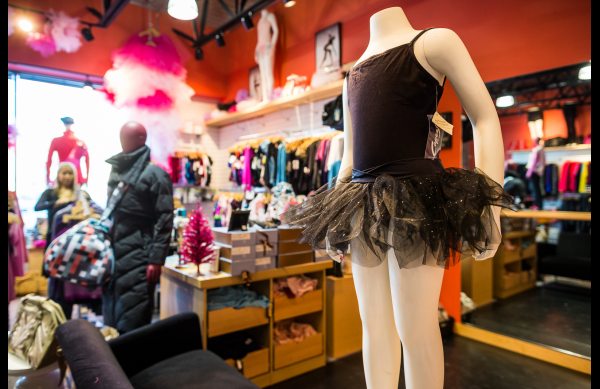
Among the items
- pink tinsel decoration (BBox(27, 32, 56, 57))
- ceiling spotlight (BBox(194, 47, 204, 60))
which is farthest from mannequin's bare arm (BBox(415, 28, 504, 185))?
pink tinsel decoration (BBox(27, 32, 56, 57))

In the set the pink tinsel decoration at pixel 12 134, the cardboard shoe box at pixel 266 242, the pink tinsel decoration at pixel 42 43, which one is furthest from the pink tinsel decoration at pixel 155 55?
the cardboard shoe box at pixel 266 242

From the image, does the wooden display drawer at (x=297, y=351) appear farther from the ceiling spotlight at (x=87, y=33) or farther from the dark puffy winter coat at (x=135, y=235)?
the ceiling spotlight at (x=87, y=33)

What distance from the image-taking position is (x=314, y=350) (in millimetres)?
2873

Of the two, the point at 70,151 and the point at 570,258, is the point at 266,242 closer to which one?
the point at 70,151

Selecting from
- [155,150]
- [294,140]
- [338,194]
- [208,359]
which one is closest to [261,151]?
[294,140]

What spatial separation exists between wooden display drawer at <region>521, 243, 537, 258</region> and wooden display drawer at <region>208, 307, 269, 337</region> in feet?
7.53

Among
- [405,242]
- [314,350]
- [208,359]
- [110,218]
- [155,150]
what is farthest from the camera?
[155,150]

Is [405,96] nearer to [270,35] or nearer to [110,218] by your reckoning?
[110,218]

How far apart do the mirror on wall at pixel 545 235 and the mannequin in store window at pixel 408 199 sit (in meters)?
2.14

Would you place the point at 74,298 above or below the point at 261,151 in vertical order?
below

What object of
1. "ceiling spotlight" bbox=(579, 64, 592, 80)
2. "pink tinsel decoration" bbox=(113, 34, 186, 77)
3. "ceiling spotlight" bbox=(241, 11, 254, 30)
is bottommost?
"ceiling spotlight" bbox=(579, 64, 592, 80)

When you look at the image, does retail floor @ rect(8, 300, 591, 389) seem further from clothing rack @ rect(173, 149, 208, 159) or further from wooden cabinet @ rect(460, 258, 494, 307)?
clothing rack @ rect(173, 149, 208, 159)

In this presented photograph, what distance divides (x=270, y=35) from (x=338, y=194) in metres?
4.24

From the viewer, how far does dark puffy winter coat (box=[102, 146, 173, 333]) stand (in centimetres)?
250
